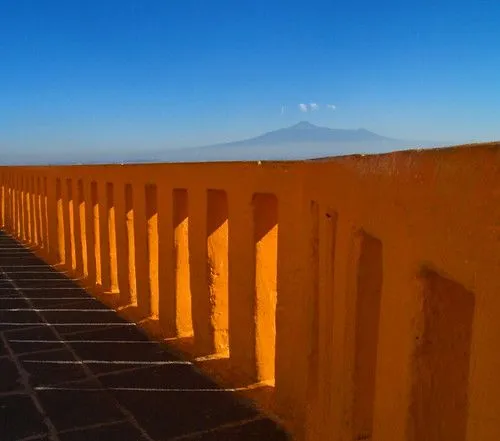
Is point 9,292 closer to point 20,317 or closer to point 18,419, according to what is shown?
point 20,317

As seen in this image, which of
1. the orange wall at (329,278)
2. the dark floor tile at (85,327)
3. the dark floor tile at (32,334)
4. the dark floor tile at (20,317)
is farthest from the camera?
the dark floor tile at (20,317)

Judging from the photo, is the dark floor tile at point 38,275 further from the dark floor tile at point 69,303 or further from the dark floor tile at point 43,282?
the dark floor tile at point 69,303

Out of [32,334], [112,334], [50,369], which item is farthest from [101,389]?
[32,334]

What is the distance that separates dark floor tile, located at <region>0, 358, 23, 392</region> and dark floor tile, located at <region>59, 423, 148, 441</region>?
0.64 meters

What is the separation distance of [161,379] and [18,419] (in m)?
0.78

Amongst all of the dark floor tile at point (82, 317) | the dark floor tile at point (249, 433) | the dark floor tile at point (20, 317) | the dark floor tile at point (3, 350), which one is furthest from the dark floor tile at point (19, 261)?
the dark floor tile at point (249, 433)

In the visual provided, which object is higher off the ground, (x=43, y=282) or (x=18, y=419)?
(x=18, y=419)

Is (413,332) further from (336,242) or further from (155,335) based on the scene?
(155,335)

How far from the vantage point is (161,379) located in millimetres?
3162

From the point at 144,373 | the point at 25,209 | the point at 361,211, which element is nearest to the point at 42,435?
the point at 144,373

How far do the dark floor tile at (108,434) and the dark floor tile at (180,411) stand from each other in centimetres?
6

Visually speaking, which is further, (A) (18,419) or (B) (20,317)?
(B) (20,317)

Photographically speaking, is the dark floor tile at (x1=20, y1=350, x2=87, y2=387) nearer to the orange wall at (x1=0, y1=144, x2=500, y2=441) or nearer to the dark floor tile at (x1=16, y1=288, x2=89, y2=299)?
the orange wall at (x1=0, y1=144, x2=500, y2=441)

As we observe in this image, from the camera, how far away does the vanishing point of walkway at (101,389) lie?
2557mm
